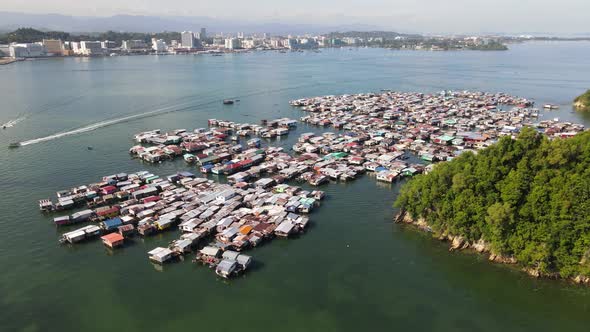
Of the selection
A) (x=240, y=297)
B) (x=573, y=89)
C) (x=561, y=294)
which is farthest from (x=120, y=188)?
(x=573, y=89)

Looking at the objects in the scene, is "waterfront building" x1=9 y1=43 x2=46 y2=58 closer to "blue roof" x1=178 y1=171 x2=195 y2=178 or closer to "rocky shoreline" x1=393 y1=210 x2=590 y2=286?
"blue roof" x1=178 y1=171 x2=195 y2=178

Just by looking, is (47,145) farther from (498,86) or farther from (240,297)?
(498,86)

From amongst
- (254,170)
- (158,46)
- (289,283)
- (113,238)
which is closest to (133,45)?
(158,46)

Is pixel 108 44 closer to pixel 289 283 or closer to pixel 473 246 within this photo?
pixel 289 283

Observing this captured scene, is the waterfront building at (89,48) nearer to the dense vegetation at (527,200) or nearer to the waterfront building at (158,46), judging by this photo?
the waterfront building at (158,46)

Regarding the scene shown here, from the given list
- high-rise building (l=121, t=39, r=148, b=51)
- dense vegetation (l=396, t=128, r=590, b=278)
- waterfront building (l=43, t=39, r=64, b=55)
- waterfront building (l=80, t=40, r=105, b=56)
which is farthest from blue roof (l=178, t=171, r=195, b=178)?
high-rise building (l=121, t=39, r=148, b=51)
